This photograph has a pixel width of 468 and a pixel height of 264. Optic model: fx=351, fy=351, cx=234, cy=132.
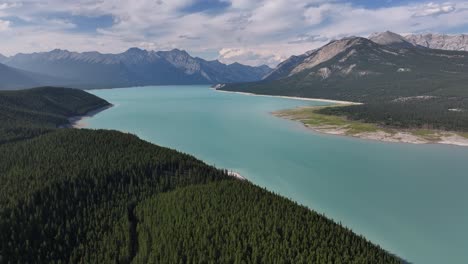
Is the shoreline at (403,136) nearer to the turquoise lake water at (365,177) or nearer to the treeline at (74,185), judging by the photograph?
the turquoise lake water at (365,177)

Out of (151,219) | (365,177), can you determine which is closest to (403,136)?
(365,177)

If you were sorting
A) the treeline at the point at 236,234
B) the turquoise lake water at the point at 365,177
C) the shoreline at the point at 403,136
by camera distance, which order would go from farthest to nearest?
the shoreline at the point at 403,136
the turquoise lake water at the point at 365,177
the treeline at the point at 236,234

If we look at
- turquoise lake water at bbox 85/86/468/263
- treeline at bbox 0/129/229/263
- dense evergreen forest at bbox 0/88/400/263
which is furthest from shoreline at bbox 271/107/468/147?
dense evergreen forest at bbox 0/88/400/263

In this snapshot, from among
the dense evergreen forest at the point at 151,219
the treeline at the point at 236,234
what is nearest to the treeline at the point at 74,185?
the dense evergreen forest at the point at 151,219

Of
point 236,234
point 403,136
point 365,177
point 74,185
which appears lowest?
point 365,177

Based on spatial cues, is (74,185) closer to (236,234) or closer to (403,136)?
(236,234)
